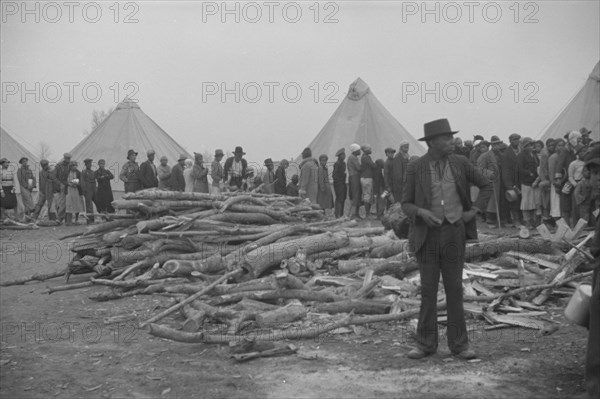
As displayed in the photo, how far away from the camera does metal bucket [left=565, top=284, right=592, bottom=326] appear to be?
15.9 ft

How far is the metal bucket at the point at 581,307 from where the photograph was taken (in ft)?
15.9

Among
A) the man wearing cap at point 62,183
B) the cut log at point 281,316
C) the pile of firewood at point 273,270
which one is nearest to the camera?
the cut log at point 281,316

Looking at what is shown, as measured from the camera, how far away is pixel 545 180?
14.3 meters

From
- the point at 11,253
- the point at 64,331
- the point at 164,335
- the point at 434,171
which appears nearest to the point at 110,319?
the point at 64,331

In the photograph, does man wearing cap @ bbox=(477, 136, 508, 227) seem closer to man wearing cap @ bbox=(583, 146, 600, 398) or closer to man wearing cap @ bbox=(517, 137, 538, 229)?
man wearing cap @ bbox=(517, 137, 538, 229)

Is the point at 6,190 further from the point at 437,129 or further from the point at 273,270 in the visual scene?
the point at 437,129

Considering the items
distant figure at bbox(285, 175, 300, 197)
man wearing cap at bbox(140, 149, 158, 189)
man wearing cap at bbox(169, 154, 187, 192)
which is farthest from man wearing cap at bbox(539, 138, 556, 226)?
man wearing cap at bbox(140, 149, 158, 189)

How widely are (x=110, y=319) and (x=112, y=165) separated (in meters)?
17.4

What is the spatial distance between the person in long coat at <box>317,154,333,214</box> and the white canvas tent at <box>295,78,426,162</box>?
4.73 metres

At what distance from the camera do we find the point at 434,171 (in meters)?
5.91

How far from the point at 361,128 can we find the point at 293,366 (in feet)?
61.9

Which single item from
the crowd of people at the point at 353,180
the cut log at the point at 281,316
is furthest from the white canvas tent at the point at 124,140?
the cut log at the point at 281,316

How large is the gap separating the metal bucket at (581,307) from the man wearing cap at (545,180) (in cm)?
990

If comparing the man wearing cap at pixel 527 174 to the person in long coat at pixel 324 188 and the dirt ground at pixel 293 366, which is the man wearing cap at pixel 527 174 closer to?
the person in long coat at pixel 324 188
